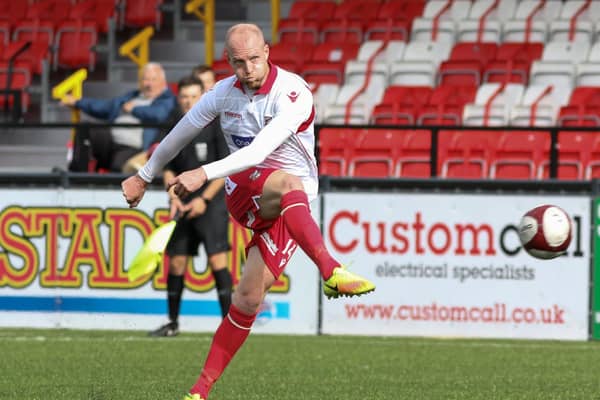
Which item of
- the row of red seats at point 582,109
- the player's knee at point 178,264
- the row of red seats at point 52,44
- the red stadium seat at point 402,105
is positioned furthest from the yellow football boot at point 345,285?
the row of red seats at point 52,44

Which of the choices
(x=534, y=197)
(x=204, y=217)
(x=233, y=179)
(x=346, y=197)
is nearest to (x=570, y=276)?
(x=534, y=197)

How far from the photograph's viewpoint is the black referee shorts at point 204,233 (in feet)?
36.7

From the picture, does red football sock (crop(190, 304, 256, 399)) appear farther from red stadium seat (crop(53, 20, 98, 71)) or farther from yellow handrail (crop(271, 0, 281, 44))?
red stadium seat (crop(53, 20, 98, 71))

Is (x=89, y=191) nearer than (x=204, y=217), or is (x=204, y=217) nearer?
(x=204, y=217)

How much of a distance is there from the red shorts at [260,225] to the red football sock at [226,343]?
29cm

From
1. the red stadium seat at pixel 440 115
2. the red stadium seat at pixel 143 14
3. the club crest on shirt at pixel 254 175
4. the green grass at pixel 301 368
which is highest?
the red stadium seat at pixel 143 14

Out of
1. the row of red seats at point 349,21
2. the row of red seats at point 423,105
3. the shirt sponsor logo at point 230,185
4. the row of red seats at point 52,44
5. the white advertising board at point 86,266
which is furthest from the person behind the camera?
the row of red seats at point 52,44

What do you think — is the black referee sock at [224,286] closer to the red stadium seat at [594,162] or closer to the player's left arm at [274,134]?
the player's left arm at [274,134]

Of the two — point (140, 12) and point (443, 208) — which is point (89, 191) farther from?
point (140, 12)

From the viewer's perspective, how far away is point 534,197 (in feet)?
39.1

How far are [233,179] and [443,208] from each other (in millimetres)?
5420

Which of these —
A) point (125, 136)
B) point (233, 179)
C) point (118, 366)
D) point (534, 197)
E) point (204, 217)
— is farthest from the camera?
point (125, 136)

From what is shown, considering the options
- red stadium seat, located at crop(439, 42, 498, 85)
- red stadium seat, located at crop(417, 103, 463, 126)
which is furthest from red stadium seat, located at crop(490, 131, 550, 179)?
red stadium seat, located at crop(439, 42, 498, 85)

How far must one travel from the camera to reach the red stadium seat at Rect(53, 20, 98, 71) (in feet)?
68.8
